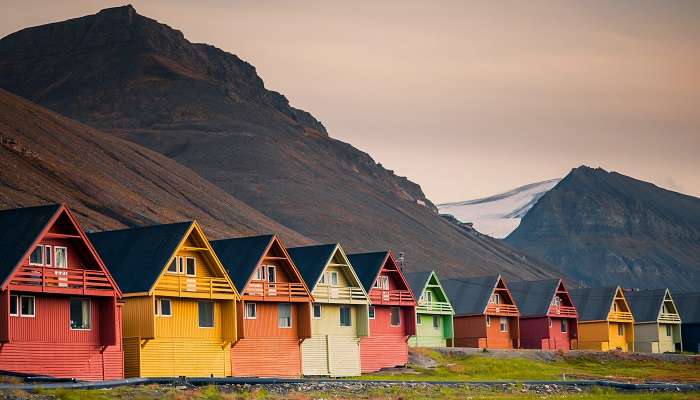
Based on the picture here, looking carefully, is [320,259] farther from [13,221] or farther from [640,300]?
[640,300]

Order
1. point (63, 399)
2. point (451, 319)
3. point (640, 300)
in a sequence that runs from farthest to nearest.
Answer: point (640, 300) → point (451, 319) → point (63, 399)

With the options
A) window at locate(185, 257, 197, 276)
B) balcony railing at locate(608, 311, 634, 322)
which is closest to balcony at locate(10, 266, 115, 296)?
window at locate(185, 257, 197, 276)

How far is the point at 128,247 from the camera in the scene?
2736 inches

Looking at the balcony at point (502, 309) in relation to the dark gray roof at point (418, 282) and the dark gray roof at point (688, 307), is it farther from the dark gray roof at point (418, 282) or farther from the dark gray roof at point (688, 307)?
the dark gray roof at point (688, 307)

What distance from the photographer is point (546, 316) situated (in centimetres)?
11194

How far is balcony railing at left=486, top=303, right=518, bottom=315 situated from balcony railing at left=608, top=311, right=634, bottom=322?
1575cm

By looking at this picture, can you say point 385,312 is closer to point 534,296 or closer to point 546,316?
point 546,316

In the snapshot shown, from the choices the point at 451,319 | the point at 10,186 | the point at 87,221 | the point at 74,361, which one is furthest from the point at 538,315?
the point at 10,186

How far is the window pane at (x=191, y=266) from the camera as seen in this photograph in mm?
69188

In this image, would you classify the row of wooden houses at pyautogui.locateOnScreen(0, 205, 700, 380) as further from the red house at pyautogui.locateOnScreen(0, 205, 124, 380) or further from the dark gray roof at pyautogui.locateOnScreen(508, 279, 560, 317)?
the dark gray roof at pyautogui.locateOnScreen(508, 279, 560, 317)

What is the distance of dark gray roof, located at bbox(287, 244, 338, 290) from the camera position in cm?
8062

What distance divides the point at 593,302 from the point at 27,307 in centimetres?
7594

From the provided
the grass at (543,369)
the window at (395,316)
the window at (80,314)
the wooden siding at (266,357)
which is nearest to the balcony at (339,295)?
the wooden siding at (266,357)

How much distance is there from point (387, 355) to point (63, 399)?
4601cm
